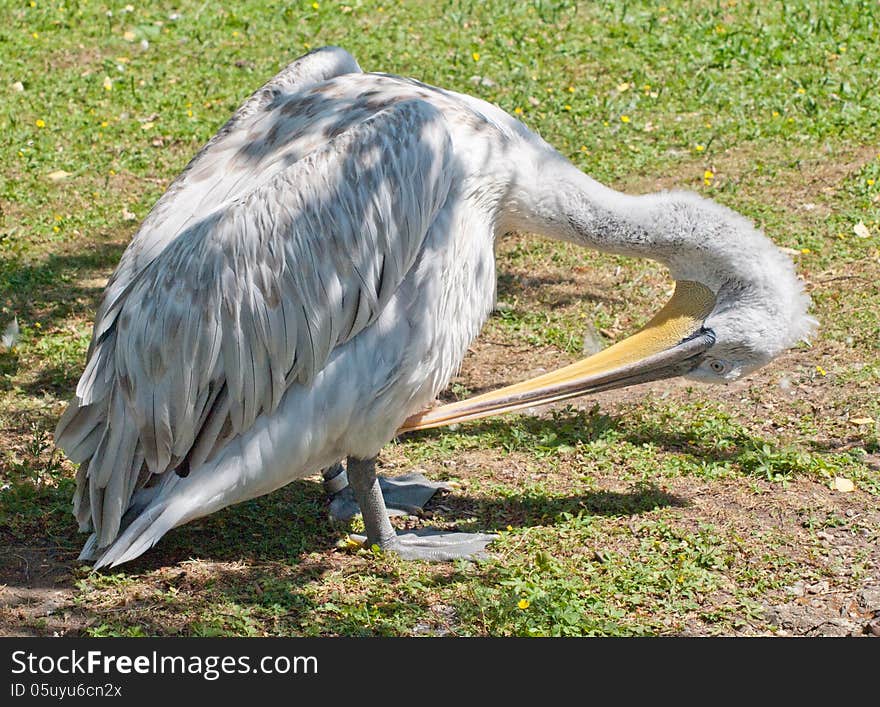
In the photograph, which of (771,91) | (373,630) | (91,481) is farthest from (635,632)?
(771,91)

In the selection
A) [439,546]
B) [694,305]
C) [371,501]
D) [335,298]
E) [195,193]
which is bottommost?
A: [439,546]

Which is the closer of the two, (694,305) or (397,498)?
(694,305)

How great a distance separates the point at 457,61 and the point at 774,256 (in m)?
5.64

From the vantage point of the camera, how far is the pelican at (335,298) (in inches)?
181

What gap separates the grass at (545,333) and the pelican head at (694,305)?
579 mm

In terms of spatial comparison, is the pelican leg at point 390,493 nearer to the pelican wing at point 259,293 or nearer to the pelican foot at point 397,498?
the pelican foot at point 397,498

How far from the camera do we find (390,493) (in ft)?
18.3

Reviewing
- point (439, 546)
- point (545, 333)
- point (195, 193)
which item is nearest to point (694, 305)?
point (439, 546)

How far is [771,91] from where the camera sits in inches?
377

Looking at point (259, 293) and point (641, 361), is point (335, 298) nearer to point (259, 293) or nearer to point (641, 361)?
point (259, 293)

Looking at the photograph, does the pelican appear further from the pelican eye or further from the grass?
the grass

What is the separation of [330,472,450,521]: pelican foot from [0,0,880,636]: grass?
0.09 metres

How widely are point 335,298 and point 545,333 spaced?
250 centimetres

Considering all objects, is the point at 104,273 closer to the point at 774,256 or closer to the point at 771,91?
the point at 774,256
